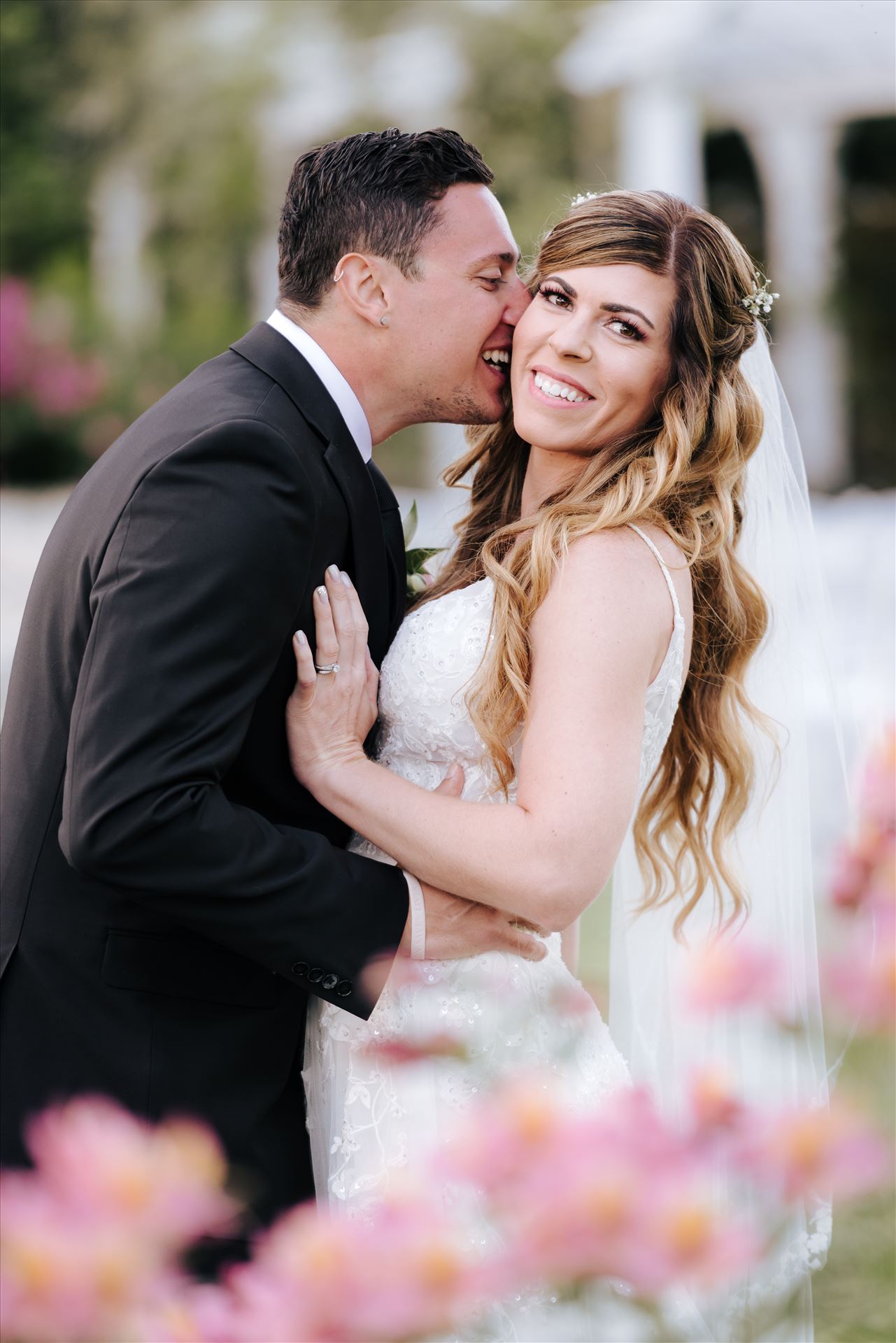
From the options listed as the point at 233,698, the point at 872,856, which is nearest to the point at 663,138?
the point at 233,698

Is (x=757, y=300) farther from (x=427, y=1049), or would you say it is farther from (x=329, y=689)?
(x=427, y=1049)

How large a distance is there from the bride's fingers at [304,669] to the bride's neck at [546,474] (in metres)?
0.76

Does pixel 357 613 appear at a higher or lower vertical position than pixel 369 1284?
lower

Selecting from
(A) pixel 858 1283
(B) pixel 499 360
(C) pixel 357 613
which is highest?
(B) pixel 499 360

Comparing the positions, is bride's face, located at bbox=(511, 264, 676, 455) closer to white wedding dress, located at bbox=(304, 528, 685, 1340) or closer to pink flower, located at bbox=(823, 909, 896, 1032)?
white wedding dress, located at bbox=(304, 528, 685, 1340)

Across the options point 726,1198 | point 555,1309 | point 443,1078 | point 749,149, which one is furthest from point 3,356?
Result: point 749,149

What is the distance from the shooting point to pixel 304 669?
7.33ft

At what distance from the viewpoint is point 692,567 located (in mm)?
2656

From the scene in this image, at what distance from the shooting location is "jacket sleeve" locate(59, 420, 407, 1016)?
195cm

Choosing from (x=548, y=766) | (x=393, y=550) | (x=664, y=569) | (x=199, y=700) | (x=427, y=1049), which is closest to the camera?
(x=427, y=1049)

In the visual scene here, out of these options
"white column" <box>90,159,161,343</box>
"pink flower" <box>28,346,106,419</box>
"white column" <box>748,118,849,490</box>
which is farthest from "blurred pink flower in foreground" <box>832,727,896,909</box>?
"white column" <box>90,159,161,343</box>

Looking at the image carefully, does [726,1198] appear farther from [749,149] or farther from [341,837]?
[749,149]

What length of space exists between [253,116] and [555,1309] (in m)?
14.8

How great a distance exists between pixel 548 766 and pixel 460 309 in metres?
0.94
